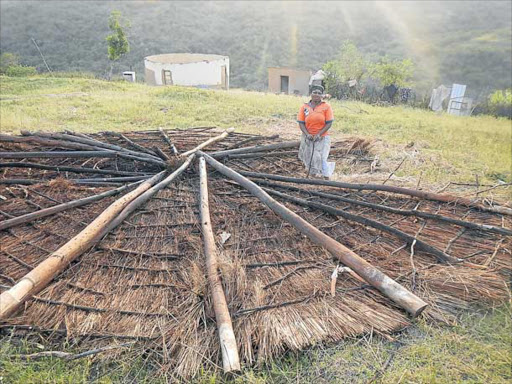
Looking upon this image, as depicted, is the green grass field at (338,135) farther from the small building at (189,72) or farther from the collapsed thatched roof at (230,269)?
the small building at (189,72)

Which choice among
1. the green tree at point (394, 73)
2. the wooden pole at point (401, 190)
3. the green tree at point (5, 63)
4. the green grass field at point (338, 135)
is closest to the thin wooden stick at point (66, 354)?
the green grass field at point (338, 135)

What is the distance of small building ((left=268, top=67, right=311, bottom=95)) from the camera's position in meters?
24.1

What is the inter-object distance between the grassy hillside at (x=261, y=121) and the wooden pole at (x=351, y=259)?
237 centimetres

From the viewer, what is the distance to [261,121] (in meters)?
10.1

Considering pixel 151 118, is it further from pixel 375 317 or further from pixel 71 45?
pixel 71 45

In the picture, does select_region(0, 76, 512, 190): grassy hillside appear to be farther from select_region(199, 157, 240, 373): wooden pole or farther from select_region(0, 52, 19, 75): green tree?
select_region(0, 52, 19, 75): green tree

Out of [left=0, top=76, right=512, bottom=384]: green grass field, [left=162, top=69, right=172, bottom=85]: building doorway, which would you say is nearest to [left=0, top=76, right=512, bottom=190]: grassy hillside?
[left=0, top=76, right=512, bottom=384]: green grass field

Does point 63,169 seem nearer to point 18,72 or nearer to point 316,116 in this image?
point 316,116

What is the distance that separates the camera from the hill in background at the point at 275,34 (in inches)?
1249

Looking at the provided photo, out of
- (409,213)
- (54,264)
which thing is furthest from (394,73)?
(54,264)

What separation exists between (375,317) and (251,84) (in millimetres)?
31095

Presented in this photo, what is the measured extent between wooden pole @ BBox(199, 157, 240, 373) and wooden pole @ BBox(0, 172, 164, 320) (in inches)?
36.2

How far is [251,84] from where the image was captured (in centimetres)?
3194

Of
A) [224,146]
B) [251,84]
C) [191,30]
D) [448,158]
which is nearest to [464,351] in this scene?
[224,146]
